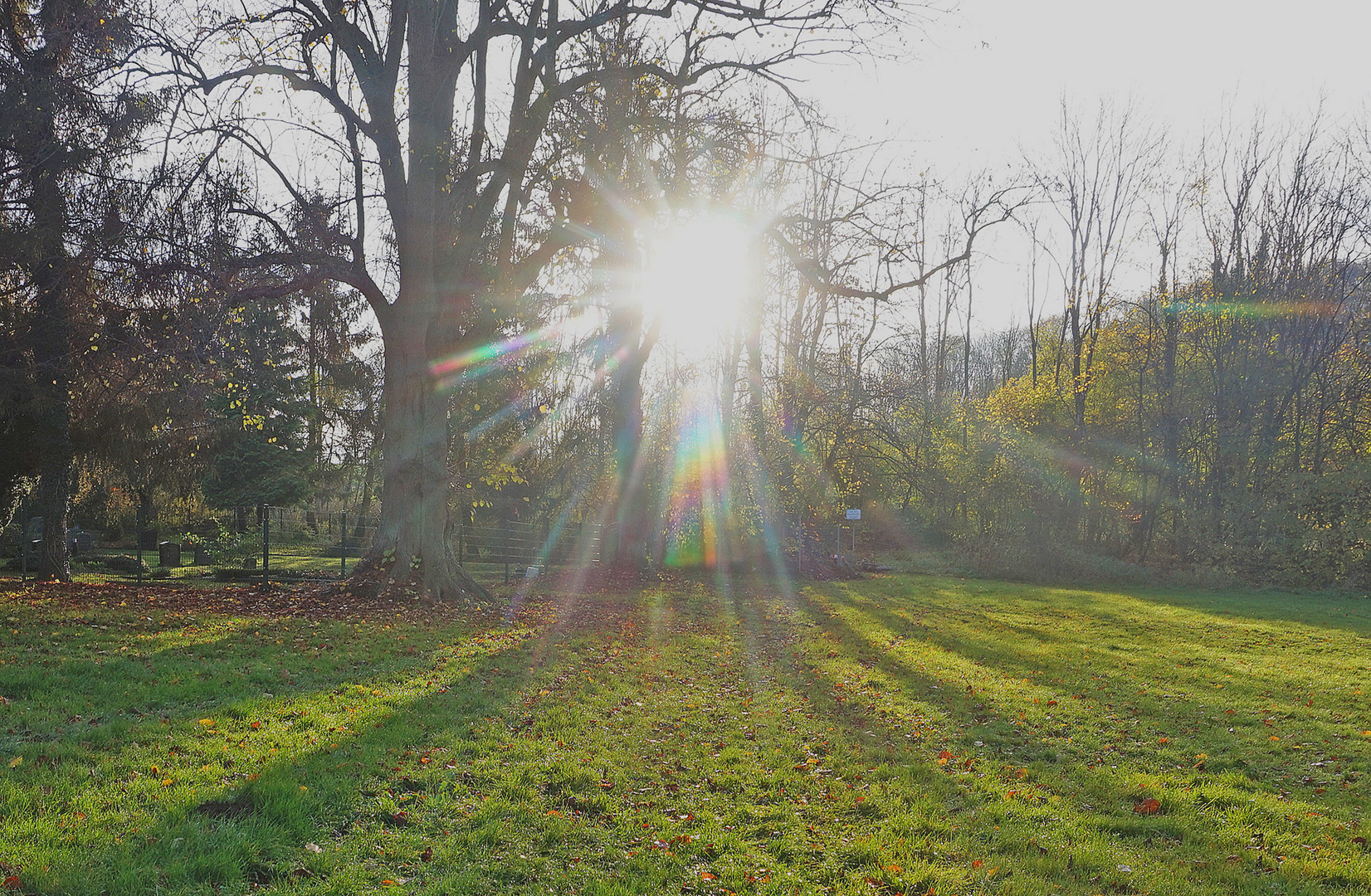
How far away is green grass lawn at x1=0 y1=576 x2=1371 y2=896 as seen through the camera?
3.75 m

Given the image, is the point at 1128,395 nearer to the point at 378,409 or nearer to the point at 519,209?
the point at 519,209

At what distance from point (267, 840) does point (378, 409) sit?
72.9ft

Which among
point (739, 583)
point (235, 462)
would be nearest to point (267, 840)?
point (739, 583)

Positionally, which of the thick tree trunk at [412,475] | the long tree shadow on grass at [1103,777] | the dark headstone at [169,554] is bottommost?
the long tree shadow on grass at [1103,777]

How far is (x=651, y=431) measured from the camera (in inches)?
864

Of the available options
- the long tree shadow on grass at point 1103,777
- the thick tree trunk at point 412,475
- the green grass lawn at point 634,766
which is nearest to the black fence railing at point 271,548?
the thick tree trunk at point 412,475

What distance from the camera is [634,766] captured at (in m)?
5.51

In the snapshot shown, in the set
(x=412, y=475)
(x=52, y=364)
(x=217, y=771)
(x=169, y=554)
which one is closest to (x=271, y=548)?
(x=169, y=554)

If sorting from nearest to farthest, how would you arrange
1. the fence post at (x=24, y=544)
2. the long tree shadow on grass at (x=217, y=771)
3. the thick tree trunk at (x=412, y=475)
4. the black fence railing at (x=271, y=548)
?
1. the long tree shadow on grass at (x=217, y=771)
2. the thick tree trunk at (x=412, y=475)
3. the fence post at (x=24, y=544)
4. the black fence railing at (x=271, y=548)

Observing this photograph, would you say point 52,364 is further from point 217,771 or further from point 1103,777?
point 1103,777

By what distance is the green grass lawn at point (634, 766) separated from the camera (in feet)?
12.3

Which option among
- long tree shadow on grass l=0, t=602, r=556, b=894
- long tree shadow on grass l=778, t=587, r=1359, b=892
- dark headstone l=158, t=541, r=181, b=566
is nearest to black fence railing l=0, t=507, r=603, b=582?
dark headstone l=158, t=541, r=181, b=566

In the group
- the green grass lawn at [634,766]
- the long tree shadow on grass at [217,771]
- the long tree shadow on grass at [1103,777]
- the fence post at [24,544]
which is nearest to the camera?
the long tree shadow on grass at [217,771]

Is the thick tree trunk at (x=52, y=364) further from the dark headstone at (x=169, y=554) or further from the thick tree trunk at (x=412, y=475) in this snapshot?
the thick tree trunk at (x=412, y=475)
